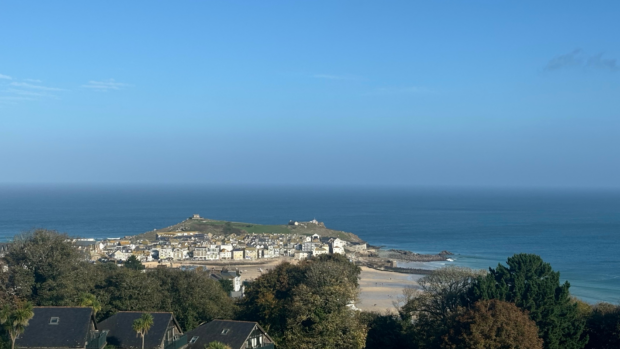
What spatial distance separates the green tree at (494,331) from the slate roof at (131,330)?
9.99 metres

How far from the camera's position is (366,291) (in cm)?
5131

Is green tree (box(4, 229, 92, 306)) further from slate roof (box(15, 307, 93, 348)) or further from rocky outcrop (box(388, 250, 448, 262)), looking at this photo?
rocky outcrop (box(388, 250, 448, 262))

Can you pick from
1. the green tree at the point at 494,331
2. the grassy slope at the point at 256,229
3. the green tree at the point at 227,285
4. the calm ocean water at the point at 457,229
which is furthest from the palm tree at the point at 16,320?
the grassy slope at the point at 256,229

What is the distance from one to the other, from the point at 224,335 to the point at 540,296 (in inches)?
526

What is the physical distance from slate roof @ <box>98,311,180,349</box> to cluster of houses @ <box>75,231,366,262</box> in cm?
4875

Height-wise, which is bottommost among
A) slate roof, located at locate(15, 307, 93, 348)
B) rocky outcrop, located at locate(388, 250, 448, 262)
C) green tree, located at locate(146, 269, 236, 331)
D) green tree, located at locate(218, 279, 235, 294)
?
rocky outcrop, located at locate(388, 250, 448, 262)

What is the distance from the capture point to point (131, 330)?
1920cm

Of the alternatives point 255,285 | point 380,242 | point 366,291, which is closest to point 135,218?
point 380,242

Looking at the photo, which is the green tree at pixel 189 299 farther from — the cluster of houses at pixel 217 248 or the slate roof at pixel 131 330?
the cluster of houses at pixel 217 248

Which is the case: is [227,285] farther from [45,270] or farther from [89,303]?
[89,303]

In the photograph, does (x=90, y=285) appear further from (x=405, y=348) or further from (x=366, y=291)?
(x=366, y=291)

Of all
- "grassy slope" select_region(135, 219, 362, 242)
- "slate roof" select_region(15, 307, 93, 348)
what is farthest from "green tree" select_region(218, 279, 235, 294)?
"grassy slope" select_region(135, 219, 362, 242)

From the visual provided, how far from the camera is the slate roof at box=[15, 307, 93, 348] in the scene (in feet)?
57.2

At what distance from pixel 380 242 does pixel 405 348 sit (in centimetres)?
7173
